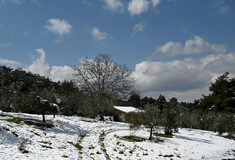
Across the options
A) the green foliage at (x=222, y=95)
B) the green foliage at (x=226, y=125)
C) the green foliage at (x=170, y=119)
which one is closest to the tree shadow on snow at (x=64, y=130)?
the green foliage at (x=170, y=119)

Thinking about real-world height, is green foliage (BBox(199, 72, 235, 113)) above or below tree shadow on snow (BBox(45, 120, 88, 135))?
above

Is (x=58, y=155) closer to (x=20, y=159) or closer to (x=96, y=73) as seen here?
(x=20, y=159)

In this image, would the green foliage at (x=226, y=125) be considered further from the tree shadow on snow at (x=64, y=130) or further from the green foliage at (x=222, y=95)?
the tree shadow on snow at (x=64, y=130)

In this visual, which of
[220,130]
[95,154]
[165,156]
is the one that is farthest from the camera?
[220,130]

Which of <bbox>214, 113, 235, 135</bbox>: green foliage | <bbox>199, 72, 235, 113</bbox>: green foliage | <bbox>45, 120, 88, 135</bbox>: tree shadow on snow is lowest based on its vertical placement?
<bbox>45, 120, 88, 135</bbox>: tree shadow on snow

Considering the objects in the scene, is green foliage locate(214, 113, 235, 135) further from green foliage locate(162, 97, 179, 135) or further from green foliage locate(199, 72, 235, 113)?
green foliage locate(199, 72, 235, 113)

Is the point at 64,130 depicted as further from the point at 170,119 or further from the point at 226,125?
the point at 226,125

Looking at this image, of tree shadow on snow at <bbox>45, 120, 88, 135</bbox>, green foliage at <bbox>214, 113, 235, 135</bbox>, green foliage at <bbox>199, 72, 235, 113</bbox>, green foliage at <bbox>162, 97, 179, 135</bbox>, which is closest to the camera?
tree shadow on snow at <bbox>45, 120, 88, 135</bbox>

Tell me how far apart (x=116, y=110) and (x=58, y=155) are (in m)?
43.4

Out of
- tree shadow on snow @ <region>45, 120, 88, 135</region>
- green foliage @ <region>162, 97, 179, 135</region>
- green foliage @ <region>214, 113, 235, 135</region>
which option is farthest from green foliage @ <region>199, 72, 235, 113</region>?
tree shadow on snow @ <region>45, 120, 88, 135</region>

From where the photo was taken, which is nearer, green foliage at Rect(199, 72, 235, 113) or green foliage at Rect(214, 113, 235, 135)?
green foliage at Rect(214, 113, 235, 135)

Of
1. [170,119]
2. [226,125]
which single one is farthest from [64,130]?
[226,125]

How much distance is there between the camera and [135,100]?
309ft

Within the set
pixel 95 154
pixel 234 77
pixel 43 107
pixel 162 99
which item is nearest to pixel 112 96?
pixel 43 107
